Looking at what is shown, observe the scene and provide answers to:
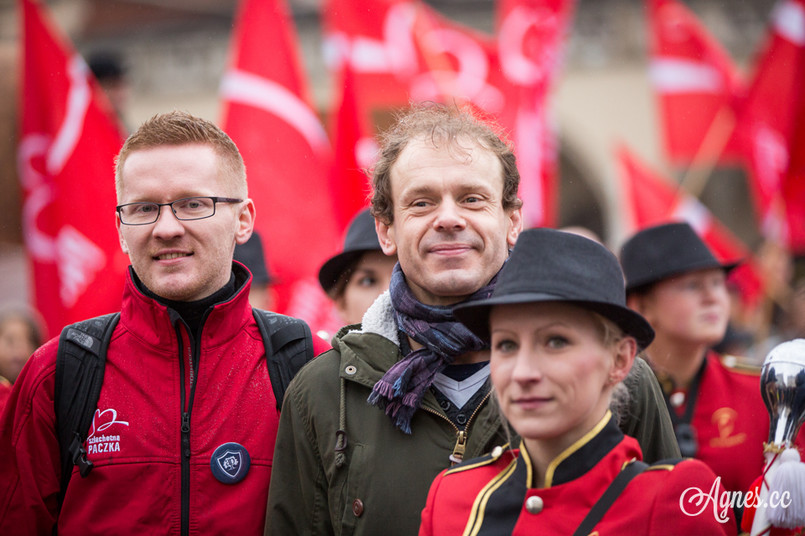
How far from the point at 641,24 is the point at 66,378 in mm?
18078

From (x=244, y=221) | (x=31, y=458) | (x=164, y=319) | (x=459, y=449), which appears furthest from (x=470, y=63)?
(x=31, y=458)

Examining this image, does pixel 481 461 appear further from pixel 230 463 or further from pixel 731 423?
pixel 731 423

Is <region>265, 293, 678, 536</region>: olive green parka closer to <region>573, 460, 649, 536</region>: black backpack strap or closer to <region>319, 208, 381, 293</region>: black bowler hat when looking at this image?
<region>573, 460, 649, 536</region>: black backpack strap

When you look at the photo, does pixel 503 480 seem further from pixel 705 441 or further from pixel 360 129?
pixel 360 129

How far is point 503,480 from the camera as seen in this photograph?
8.79ft

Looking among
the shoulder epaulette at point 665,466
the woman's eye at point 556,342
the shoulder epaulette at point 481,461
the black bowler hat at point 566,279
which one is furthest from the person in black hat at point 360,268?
the shoulder epaulette at point 665,466

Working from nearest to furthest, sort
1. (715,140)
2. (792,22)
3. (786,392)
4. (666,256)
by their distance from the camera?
(786,392) < (666,256) < (792,22) < (715,140)

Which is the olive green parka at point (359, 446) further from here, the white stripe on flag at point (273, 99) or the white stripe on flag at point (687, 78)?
the white stripe on flag at point (687, 78)

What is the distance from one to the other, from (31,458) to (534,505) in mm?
1639

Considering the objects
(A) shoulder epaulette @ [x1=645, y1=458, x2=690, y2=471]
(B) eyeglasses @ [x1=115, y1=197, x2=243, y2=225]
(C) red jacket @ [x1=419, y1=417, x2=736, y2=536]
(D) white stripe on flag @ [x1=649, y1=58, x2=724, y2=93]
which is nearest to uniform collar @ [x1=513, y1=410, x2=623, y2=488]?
(C) red jacket @ [x1=419, y1=417, x2=736, y2=536]

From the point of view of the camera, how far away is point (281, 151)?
6320mm

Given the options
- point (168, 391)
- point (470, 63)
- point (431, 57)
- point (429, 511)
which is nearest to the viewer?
point (429, 511)

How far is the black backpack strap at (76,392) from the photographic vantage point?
3189mm

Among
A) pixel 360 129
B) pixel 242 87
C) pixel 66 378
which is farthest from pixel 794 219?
pixel 66 378
